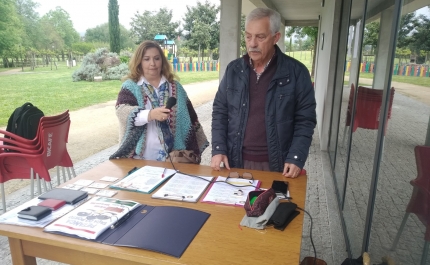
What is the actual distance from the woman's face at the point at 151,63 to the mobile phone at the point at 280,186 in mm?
1252

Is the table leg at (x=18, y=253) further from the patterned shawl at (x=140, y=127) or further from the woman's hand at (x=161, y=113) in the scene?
the woman's hand at (x=161, y=113)

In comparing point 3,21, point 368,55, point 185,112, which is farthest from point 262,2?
point 3,21

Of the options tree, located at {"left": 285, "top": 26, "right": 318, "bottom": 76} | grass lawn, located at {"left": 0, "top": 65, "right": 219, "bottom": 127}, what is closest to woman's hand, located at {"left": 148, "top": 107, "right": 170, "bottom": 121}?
grass lawn, located at {"left": 0, "top": 65, "right": 219, "bottom": 127}

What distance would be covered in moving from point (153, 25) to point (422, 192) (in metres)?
33.1

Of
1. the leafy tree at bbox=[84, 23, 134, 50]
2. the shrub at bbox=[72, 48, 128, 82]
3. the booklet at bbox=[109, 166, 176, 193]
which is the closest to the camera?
the booklet at bbox=[109, 166, 176, 193]

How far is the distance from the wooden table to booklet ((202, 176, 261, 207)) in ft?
0.17

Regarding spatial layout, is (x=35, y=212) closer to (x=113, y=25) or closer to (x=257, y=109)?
(x=257, y=109)

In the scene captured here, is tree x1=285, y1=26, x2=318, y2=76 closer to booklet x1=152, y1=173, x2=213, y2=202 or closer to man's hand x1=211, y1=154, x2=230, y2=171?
man's hand x1=211, y1=154, x2=230, y2=171

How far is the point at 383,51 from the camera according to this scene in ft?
6.98

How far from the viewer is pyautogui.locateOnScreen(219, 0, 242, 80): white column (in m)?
4.96

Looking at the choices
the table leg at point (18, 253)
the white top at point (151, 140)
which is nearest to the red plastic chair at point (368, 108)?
the white top at point (151, 140)

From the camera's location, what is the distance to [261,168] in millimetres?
2051

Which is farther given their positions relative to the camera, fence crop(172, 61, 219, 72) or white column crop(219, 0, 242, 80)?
fence crop(172, 61, 219, 72)

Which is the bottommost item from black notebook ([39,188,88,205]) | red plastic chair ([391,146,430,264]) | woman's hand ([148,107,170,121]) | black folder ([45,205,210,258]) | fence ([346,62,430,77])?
black folder ([45,205,210,258])
